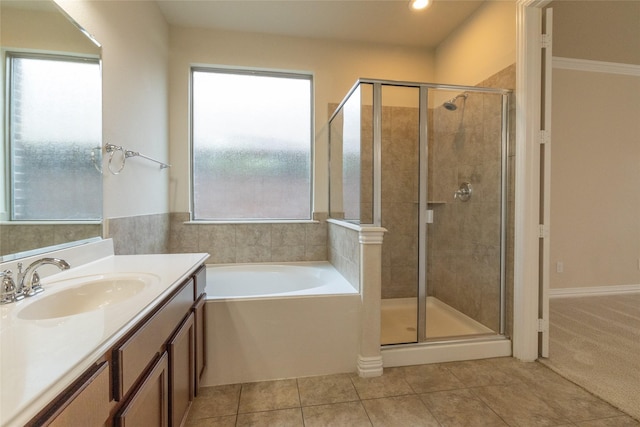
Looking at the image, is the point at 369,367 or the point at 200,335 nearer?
the point at 200,335

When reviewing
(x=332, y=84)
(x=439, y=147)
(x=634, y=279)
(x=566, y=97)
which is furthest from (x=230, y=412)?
(x=634, y=279)

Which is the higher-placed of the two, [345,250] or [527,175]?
[527,175]

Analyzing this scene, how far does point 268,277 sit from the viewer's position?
277 centimetres

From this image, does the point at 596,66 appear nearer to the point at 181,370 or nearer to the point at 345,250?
the point at 345,250

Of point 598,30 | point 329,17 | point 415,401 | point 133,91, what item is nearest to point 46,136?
point 133,91

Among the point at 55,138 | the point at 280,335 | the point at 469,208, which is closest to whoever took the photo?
the point at 55,138

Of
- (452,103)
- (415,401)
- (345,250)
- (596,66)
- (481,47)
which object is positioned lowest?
(415,401)

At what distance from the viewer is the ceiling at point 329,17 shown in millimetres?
2486

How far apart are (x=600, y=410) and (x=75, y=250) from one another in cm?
288

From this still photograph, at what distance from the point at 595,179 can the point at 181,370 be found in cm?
462

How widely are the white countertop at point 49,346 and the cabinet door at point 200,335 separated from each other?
51cm

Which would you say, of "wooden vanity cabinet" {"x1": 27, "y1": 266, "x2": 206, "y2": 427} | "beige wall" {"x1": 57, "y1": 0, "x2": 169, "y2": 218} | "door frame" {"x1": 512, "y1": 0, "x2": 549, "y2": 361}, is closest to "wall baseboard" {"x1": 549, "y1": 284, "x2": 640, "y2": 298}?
"door frame" {"x1": 512, "y1": 0, "x2": 549, "y2": 361}

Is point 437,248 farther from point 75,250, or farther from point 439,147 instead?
point 75,250

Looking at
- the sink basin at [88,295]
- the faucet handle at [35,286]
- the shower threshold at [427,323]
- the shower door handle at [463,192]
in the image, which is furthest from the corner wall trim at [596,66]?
the faucet handle at [35,286]
